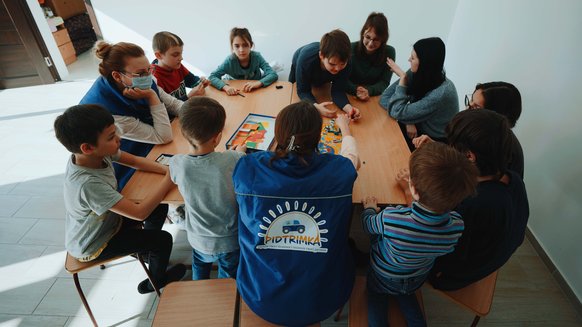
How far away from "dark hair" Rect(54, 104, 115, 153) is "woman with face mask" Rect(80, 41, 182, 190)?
371 mm

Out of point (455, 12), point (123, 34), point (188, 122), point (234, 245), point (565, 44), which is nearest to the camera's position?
point (188, 122)

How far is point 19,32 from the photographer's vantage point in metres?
3.89

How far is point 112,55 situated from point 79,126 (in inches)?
23.4

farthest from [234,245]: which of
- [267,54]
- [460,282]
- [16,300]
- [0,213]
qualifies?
[267,54]

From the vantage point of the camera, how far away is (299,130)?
1.15m

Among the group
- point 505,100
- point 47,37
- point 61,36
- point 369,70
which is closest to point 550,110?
point 505,100

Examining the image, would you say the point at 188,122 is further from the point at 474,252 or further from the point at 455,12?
the point at 455,12

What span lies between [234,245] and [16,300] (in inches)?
60.2

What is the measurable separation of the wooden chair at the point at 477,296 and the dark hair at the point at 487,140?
53 centimetres

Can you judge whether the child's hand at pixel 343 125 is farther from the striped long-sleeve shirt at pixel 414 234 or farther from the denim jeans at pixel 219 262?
the denim jeans at pixel 219 262

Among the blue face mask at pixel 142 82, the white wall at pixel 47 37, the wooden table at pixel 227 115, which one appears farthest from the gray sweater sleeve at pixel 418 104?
the white wall at pixel 47 37

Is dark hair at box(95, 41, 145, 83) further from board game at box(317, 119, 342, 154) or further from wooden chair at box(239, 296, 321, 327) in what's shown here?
wooden chair at box(239, 296, 321, 327)

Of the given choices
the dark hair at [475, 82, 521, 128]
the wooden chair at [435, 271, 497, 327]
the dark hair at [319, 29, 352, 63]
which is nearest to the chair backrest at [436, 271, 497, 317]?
the wooden chair at [435, 271, 497, 327]

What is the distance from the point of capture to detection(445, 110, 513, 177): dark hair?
1.24 m
